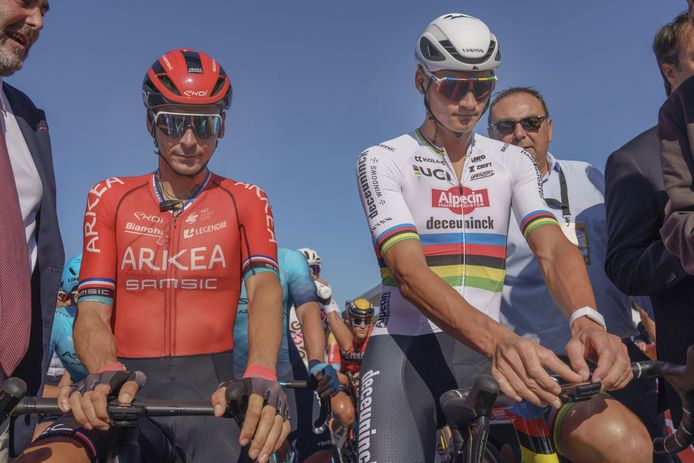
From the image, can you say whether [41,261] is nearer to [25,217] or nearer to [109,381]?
[25,217]

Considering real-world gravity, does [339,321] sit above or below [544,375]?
below

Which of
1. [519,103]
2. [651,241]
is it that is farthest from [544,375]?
[519,103]

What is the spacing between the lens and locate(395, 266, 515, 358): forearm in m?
2.90

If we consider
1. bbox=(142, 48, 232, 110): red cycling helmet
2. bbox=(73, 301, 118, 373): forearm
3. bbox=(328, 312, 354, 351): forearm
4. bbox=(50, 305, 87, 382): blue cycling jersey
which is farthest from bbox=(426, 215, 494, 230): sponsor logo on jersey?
bbox=(328, 312, 354, 351): forearm

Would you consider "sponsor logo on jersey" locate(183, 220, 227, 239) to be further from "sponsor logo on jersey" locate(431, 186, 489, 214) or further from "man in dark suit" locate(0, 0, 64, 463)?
"sponsor logo on jersey" locate(431, 186, 489, 214)

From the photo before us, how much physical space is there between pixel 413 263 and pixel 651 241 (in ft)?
4.50

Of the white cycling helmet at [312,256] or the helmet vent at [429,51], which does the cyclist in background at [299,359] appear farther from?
the white cycling helmet at [312,256]

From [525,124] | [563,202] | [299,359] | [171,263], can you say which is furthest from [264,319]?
[299,359]

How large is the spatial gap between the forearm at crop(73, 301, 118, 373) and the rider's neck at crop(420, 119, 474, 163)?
220 centimetres

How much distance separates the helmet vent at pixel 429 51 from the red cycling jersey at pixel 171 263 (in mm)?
1376

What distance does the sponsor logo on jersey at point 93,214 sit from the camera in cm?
419

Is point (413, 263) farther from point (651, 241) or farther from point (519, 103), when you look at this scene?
point (519, 103)

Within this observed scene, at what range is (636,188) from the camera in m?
3.90

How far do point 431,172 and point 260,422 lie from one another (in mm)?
2035
